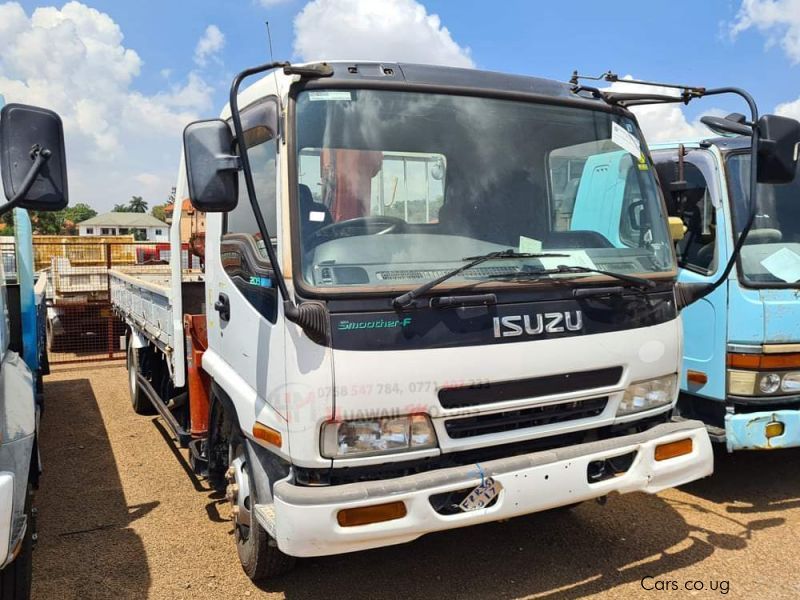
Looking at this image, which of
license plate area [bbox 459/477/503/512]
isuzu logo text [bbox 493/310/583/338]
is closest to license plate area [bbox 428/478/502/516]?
license plate area [bbox 459/477/503/512]

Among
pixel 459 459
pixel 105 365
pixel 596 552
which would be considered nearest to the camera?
pixel 459 459

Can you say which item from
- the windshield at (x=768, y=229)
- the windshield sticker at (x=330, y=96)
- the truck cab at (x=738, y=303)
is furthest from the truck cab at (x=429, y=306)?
the windshield at (x=768, y=229)

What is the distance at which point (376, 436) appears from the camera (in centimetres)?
260

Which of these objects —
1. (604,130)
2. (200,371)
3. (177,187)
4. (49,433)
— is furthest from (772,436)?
(49,433)

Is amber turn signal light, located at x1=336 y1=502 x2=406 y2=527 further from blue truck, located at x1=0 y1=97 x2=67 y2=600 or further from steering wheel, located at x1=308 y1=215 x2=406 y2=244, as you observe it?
blue truck, located at x1=0 y1=97 x2=67 y2=600

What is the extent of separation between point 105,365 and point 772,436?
9090 mm

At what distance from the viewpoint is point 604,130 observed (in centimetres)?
333

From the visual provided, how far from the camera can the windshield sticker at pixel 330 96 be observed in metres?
2.67

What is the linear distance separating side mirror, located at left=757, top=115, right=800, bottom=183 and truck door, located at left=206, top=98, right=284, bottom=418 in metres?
2.40

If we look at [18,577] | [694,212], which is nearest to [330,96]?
[18,577]

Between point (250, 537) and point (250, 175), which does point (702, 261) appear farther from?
point (250, 537)

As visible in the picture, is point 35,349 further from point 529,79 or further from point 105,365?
point 105,365

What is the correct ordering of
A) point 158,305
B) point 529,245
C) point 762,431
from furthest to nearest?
1. point 158,305
2. point 762,431
3. point 529,245

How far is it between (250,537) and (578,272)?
6.78ft
